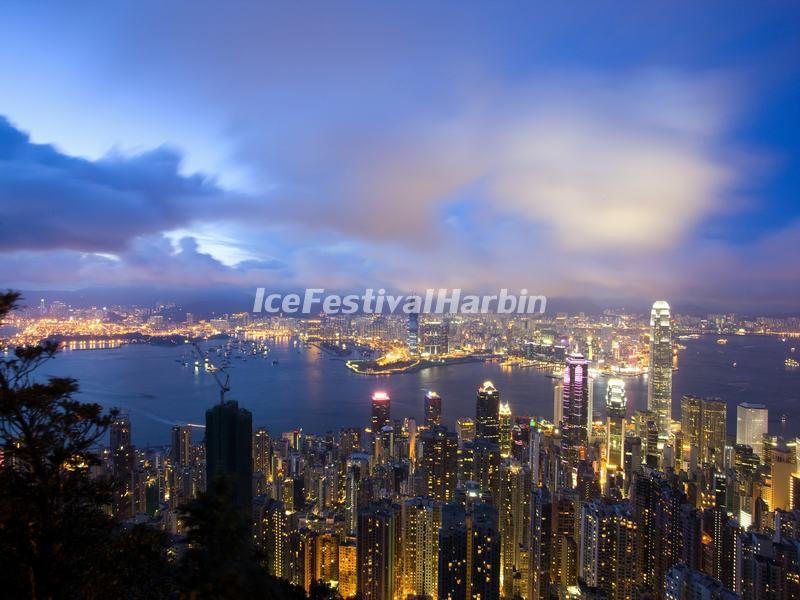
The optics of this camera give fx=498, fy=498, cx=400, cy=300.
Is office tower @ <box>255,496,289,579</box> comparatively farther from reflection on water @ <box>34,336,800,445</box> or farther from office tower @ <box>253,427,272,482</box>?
reflection on water @ <box>34,336,800,445</box>

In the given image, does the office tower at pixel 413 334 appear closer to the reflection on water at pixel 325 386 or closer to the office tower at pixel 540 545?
the reflection on water at pixel 325 386

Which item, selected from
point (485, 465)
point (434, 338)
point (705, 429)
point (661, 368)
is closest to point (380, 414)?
point (485, 465)

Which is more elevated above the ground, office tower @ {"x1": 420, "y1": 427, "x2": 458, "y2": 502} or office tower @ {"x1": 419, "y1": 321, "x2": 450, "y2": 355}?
office tower @ {"x1": 419, "y1": 321, "x2": 450, "y2": 355}

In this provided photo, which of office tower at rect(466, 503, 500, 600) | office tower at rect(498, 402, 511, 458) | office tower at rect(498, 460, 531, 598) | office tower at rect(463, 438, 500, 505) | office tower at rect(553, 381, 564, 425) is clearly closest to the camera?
office tower at rect(466, 503, 500, 600)

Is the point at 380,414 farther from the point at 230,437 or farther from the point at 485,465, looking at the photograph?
the point at 230,437

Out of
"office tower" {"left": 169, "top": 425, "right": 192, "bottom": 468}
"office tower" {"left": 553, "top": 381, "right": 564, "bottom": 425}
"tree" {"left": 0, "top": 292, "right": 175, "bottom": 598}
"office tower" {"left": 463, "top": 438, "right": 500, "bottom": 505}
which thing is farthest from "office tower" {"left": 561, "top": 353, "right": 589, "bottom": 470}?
"tree" {"left": 0, "top": 292, "right": 175, "bottom": 598}

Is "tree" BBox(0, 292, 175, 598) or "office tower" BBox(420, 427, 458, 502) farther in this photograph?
"office tower" BBox(420, 427, 458, 502)

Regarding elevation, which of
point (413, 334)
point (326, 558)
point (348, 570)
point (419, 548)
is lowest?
point (348, 570)
